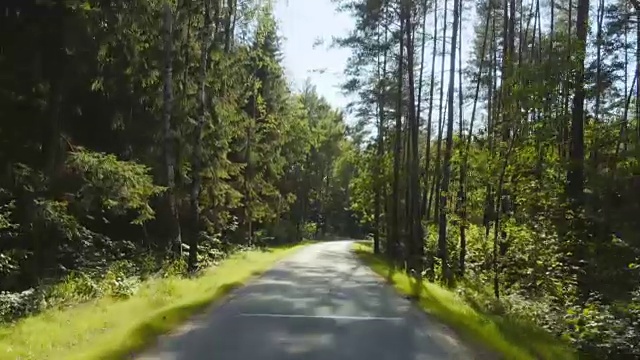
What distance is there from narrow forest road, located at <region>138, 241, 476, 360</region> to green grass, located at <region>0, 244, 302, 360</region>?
0.39 m

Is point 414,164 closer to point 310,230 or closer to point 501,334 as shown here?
point 501,334

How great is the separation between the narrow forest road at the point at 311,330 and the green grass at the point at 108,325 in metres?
0.39

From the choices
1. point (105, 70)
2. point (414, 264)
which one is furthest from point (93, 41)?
point (414, 264)

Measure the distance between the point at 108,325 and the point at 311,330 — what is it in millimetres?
3145

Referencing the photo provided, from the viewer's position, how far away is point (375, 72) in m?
33.4

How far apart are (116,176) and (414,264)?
1362 cm

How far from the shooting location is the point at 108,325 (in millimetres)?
9789

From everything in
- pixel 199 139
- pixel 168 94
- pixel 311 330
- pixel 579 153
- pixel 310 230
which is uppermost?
pixel 168 94

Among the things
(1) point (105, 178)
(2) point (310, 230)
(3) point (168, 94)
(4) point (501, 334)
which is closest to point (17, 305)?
(1) point (105, 178)

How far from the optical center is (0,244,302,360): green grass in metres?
7.89

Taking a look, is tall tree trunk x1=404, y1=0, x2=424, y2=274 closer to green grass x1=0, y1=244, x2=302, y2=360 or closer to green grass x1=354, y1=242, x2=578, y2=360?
green grass x1=354, y1=242, x2=578, y2=360

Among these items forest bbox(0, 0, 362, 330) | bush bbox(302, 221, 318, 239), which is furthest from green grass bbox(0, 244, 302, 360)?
bush bbox(302, 221, 318, 239)

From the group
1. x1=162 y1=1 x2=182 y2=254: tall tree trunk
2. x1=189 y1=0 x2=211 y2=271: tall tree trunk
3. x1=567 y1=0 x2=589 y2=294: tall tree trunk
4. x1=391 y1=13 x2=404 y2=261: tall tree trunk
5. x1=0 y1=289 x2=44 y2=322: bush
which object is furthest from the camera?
x1=391 y1=13 x2=404 y2=261: tall tree trunk

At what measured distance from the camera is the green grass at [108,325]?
7.89 m
